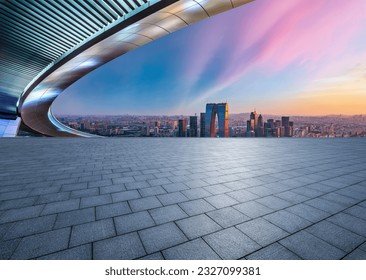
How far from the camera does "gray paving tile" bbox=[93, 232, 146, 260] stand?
190cm

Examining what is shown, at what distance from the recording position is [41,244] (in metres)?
2.06

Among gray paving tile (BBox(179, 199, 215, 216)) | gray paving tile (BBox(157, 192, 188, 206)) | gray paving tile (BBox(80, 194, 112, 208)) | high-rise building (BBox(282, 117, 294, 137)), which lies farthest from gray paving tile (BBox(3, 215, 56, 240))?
high-rise building (BBox(282, 117, 294, 137))

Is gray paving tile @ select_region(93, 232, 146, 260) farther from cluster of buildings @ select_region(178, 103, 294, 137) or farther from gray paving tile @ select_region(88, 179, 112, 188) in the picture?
cluster of buildings @ select_region(178, 103, 294, 137)

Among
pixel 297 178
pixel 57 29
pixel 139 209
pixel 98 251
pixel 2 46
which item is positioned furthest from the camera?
pixel 2 46

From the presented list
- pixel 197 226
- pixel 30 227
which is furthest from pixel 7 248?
pixel 197 226

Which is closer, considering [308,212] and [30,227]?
[30,227]

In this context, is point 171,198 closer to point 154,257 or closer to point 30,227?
point 154,257

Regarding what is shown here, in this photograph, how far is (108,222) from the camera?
2533mm

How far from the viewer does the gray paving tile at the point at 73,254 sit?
1.88m

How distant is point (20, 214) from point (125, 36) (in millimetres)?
14591

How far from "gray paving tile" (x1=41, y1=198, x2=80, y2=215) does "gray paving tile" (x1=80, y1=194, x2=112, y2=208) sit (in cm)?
9
